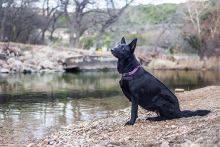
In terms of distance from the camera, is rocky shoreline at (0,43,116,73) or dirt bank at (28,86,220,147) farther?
rocky shoreline at (0,43,116,73)

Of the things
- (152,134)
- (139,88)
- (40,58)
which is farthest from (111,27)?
(152,134)

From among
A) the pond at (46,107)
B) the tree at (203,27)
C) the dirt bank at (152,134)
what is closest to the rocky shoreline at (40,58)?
the tree at (203,27)

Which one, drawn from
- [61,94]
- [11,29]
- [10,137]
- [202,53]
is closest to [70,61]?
[11,29]

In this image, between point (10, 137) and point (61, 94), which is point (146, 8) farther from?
point (10, 137)

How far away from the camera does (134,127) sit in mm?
9344

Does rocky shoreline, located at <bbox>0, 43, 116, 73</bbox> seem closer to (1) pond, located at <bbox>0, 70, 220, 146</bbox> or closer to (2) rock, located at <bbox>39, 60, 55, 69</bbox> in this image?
(2) rock, located at <bbox>39, 60, 55, 69</bbox>

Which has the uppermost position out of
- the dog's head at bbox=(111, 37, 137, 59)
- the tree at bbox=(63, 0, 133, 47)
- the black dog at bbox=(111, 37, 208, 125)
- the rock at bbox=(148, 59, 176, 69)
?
the tree at bbox=(63, 0, 133, 47)

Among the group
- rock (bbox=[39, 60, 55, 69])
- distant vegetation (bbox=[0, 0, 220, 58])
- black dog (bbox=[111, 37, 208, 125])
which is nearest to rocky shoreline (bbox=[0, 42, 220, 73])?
rock (bbox=[39, 60, 55, 69])

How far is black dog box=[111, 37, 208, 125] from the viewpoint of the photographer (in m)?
Answer: 9.45

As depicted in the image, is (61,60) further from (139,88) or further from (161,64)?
(139,88)

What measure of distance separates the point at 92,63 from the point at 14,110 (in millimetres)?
27700

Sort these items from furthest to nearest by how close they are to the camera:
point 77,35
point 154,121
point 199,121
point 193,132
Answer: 1. point 77,35
2. point 154,121
3. point 199,121
4. point 193,132

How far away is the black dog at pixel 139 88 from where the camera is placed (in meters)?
9.45

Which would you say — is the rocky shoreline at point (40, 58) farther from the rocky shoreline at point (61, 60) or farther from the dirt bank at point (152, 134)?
the dirt bank at point (152, 134)
